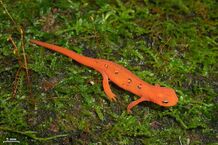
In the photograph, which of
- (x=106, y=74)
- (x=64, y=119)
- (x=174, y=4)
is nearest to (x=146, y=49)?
(x=106, y=74)

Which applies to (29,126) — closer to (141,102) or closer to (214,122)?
(141,102)

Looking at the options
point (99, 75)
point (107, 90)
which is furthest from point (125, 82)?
point (99, 75)

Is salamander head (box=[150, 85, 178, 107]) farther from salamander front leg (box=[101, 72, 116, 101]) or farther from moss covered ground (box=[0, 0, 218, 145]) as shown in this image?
salamander front leg (box=[101, 72, 116, 101])

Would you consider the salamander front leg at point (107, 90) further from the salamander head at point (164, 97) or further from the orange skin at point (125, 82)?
the salamander head at point (164, 97)

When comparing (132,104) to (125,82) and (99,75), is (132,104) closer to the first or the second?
(125,82)

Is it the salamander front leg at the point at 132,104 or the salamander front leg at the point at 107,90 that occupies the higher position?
the salamander front leg at the point at 107,90

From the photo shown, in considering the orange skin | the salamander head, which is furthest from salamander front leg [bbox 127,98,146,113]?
the salamander head

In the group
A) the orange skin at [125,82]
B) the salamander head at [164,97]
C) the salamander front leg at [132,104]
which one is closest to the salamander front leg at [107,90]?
the orange skin at [125,82]

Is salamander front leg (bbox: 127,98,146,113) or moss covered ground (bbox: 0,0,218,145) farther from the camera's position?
salamander front leg (bbox: 127,98,146,113)
